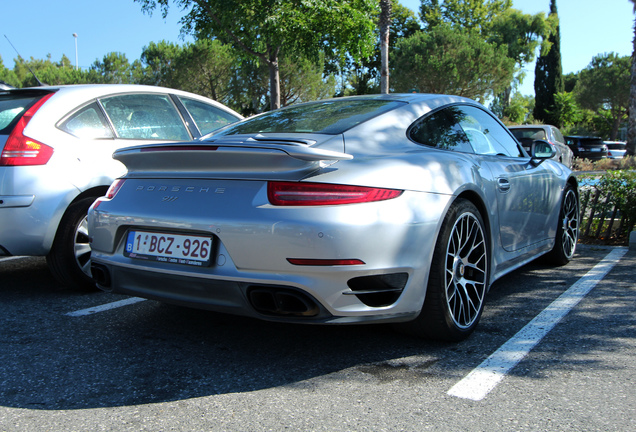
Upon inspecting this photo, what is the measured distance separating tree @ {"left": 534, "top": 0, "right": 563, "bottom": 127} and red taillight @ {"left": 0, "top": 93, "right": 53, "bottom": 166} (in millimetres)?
56807

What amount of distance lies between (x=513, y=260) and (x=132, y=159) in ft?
8.19

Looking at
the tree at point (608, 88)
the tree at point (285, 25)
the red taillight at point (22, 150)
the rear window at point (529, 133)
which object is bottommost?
the red taillight at point (22, 150)

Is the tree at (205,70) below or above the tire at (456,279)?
above

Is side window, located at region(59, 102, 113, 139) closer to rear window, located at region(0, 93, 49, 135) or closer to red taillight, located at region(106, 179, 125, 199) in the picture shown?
rear window, located at region(0, 93, 49, 135)

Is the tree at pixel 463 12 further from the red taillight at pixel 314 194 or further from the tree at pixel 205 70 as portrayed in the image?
the red taillight at pixel 314 194

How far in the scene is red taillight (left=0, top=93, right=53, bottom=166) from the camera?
12.5 feet

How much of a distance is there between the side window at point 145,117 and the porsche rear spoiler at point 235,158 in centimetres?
174

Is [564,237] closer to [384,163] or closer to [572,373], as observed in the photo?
[572,373]

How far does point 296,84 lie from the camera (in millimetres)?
47906

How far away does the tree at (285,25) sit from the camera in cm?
1394

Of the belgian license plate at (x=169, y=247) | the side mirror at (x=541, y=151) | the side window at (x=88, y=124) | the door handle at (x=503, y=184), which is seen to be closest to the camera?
the belgian license plate at (x=169, y=247)

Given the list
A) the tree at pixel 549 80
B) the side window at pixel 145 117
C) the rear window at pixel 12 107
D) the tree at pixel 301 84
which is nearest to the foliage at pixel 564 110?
the tree at pixel 549 80

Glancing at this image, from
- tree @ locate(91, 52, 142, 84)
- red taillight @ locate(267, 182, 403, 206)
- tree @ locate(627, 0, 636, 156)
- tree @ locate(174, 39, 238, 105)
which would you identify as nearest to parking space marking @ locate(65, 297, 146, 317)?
red taillight @ locate(267, 182, 403, 206)

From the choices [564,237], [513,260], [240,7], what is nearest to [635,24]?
[240,7]
